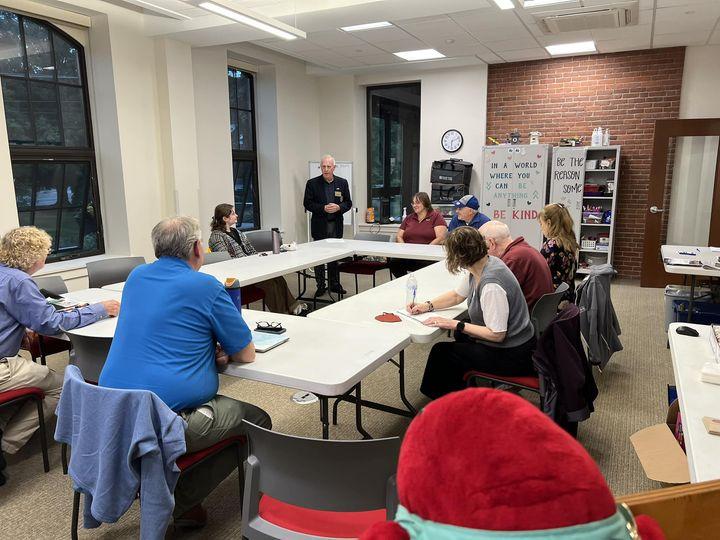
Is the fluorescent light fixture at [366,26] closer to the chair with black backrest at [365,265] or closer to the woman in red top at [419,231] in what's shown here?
the woman in red top at [419,231]

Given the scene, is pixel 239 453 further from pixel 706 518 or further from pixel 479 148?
pixel 479 148

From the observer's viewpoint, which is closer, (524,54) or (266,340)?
(266,340)

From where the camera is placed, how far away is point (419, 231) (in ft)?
18.8

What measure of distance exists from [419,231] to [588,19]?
2.67 m

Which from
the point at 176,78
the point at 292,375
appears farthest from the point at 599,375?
the point at 176,78

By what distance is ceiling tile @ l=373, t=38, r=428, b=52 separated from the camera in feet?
20.7

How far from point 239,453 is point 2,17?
486cm

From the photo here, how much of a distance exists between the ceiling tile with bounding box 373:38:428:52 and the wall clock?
5.08ft

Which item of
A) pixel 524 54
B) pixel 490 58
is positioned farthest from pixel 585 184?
pixel 490 58

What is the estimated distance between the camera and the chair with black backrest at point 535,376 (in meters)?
2.60

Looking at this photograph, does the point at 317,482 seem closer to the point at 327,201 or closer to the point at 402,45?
the point at 327,201

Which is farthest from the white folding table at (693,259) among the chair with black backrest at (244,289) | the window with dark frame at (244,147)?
the window with dark frame at (244,147)

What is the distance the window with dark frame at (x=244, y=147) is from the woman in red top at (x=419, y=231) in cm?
299

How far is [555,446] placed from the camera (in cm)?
58
